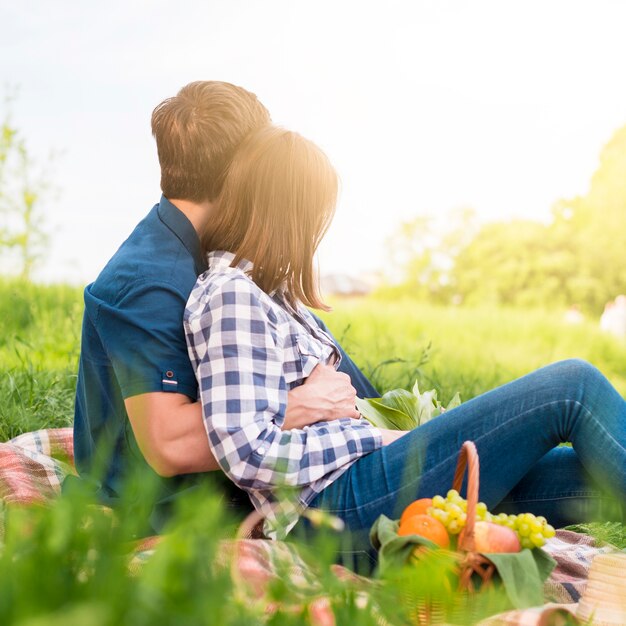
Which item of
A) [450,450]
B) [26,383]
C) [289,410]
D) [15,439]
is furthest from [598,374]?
[26,383]

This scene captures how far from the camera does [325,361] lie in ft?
8.25

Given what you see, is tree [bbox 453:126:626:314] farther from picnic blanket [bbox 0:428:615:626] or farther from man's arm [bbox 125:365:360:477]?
man's arm [bbox 125:365:360:477]

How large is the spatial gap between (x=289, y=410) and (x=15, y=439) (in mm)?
1476

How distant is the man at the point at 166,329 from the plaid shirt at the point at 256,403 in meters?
0.06

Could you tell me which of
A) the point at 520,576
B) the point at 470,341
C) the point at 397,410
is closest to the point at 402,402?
the point at 397,410

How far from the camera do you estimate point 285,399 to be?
2.21 metres

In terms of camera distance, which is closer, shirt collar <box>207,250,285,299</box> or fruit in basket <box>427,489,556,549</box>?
fruit in basket <box>427,489,556,549</box>

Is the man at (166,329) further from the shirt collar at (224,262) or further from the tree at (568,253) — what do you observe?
the tree at (568,253)

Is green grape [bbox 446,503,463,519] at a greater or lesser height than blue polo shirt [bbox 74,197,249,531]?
lesser

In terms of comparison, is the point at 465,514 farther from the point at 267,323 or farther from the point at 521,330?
the point at 521,330

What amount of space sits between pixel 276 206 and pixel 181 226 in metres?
0.29

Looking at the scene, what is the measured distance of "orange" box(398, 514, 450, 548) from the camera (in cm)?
184

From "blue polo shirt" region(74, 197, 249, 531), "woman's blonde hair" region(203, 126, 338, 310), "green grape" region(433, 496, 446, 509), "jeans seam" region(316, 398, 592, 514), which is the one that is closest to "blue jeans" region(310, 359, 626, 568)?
"jeans seam" region(316, 398, 592, 514)

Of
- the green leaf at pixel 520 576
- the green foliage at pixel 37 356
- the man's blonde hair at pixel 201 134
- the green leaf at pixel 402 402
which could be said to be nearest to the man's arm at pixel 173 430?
the green leaf at pixel 402 402
